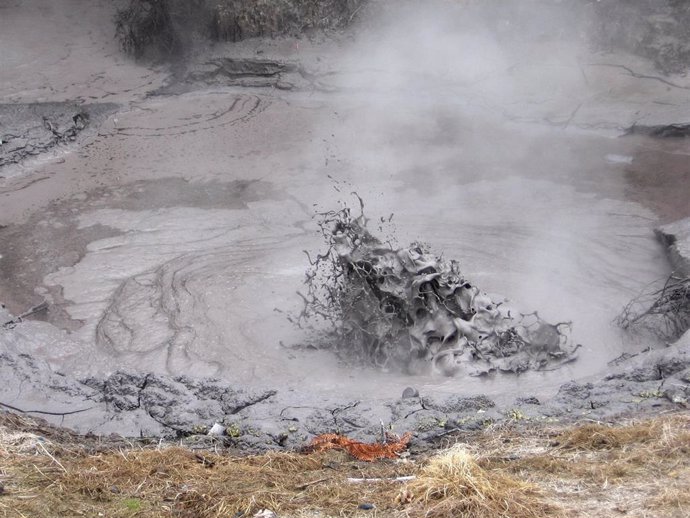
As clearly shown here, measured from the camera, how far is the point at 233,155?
360 inches

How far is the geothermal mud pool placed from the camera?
4.63 m

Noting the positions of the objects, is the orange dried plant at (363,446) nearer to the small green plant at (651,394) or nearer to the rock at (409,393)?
the rock at (409,393)

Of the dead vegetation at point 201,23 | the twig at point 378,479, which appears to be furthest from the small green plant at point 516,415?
the dead vegetation at point 201,23

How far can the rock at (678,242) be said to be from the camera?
20.3ft

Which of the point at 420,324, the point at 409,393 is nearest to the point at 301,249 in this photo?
the point at 420,324

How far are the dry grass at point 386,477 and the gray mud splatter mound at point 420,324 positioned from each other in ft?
4.38

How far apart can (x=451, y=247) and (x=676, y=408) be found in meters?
3.14

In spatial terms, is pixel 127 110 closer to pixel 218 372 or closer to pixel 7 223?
pixel 7 223

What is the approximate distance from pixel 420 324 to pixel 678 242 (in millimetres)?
2592

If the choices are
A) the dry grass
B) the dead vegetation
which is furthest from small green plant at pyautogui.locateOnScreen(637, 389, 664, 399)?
the dead vegetation

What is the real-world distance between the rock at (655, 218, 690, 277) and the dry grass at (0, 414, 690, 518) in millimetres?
2674

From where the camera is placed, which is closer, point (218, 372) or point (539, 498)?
point (539, 498)

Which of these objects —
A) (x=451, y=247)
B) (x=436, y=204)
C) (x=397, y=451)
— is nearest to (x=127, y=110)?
(x=436, y=204)

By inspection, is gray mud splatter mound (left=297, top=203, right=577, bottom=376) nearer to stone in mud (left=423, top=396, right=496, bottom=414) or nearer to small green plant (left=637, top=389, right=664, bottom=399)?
stone in mud (left=423, top=396, right=496, bottom=414)
